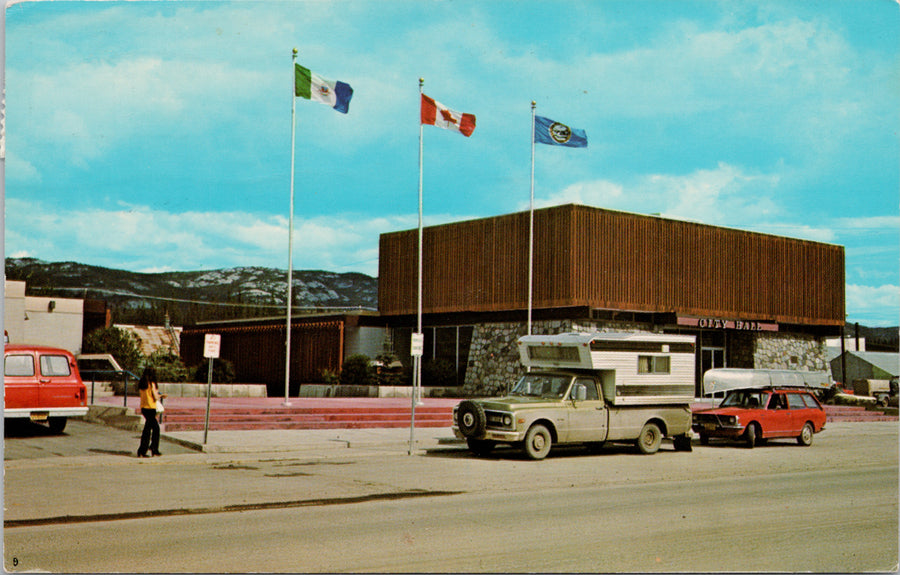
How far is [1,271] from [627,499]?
811cm

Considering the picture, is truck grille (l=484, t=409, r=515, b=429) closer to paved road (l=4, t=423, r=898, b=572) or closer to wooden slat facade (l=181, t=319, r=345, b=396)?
paved road (l=4, t=423, r=898, b=572)

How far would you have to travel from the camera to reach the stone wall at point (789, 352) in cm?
4159

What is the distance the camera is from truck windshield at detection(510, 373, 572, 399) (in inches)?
717

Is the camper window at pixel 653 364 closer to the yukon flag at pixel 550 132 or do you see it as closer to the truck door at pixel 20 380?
the truck door at pixel 20 380

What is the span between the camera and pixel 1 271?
7578 mm

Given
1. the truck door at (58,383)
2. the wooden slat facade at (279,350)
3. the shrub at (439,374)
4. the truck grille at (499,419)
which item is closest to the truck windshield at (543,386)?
the truck grille at (499,419)

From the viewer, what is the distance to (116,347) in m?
37.7

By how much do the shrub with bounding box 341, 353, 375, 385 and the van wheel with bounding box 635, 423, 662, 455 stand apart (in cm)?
1906

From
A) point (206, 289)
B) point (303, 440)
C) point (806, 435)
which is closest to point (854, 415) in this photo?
point (806, 435)

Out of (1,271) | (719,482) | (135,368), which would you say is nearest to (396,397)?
(135,368)

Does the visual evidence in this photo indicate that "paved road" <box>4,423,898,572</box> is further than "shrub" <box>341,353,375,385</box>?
No

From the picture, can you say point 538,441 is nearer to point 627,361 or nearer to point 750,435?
point 627,361

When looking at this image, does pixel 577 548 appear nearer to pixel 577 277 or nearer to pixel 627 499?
pixel 627 499

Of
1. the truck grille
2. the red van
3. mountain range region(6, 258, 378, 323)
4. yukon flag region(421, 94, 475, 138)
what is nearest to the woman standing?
the red van
